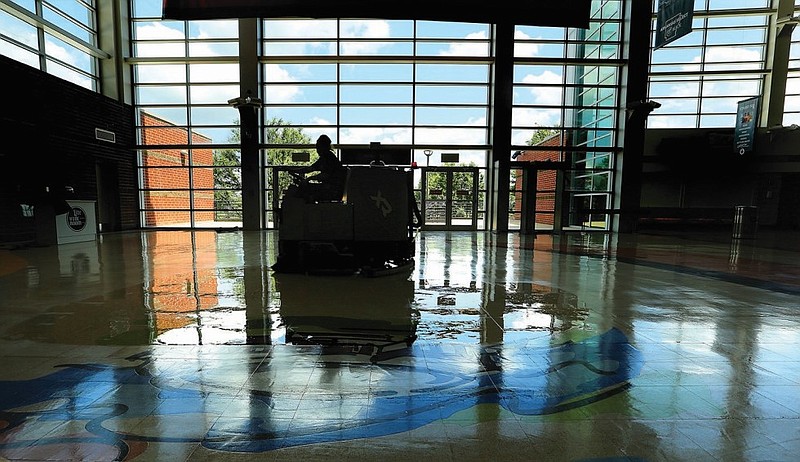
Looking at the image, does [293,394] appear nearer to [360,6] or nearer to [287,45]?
[360,6]

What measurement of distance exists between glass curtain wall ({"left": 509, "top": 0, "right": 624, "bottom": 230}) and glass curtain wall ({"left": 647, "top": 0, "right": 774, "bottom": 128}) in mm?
2188

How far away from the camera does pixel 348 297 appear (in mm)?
5086

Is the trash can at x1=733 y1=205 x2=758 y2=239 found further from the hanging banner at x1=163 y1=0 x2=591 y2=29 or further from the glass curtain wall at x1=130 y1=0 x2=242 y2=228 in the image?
the glass curtain wall at x1=130 y1=0 x2=242 y2=228

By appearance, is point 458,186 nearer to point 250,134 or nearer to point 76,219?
point 250,134

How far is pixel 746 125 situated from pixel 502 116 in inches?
391

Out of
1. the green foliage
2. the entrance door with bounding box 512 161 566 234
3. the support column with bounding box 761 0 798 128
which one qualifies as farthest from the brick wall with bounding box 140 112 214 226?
the support column with bounding box 761 0 798 128

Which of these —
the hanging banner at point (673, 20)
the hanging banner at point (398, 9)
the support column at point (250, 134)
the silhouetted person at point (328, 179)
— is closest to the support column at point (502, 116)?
the hanging banner at point (673, 20)

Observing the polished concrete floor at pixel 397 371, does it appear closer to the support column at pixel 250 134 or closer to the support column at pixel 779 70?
the support column at pixel 250 134

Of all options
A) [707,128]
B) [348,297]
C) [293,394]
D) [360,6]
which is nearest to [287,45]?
[360,6]

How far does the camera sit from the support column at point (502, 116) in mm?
16391

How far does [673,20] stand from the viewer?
9383 mm

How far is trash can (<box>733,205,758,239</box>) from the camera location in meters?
13.9

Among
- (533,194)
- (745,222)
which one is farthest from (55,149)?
(745,222)

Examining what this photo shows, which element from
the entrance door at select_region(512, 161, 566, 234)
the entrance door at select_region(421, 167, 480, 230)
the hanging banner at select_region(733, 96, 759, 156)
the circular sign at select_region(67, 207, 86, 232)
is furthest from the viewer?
the entrance door at select_region(421, 167, 480, 230)
